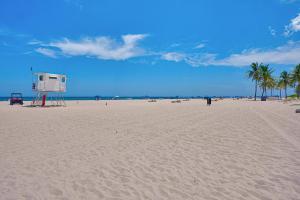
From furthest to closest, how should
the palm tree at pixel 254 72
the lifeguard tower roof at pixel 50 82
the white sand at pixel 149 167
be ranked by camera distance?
the palm tree at pixel 254 72, the lifeguard tower roof at pixel 50 82, the white sand at pixel 149 167

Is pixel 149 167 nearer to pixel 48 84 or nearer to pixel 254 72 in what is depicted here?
pixel 48 84

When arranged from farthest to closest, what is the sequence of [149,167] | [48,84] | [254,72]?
[254,72] < [48,84] < [149,167]

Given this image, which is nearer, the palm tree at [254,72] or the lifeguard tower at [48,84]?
the lifeguard tower at [48,84]

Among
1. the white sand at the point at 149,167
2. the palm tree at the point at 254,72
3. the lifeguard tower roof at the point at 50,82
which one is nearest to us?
the white sand at the point at 149,167

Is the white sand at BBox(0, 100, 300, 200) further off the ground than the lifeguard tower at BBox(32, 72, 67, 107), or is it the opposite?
the lifeguard tower at BBox(32, 72, 67, 107)

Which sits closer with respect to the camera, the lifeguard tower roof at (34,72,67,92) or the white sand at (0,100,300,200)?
the white sand at (0,100,300,200)

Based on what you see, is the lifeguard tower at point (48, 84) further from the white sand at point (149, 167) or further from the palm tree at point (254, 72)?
the palm tree at point (254, 72)

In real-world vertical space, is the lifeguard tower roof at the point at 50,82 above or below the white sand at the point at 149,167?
above

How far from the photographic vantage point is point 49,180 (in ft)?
16.4

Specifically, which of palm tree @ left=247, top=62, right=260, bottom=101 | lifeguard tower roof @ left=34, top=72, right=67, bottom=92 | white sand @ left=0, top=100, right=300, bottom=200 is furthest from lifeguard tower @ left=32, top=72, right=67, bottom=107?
palm tree @ left=247, top=62, right=260, bottom=101

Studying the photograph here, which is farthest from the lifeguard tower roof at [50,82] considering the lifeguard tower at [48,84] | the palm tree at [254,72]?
the palm tree at [254,72]

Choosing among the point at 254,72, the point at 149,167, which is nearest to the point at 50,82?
the point at 149,167

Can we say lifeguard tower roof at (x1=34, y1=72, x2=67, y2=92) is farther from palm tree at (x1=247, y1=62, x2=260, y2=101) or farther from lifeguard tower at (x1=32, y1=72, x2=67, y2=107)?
palm tree at (x1=247, y1=62, x2=260, y2=101)

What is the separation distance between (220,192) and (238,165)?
190cm
